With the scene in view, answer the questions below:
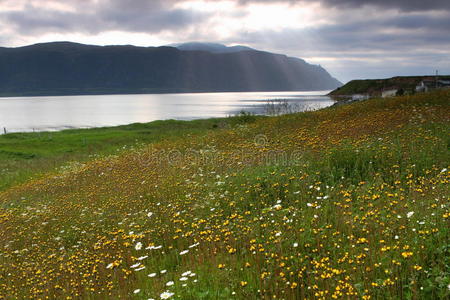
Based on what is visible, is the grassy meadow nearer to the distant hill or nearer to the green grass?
the green grass

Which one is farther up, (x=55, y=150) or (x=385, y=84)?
(x=385, y=84)

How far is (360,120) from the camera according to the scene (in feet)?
47.4

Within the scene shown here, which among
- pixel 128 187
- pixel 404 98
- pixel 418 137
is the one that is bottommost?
pixel 128 187

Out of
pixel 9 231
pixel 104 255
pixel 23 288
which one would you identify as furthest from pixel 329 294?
pixel 9 231

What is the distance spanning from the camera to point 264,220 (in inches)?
266

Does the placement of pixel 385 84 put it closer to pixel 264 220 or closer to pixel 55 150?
pixel 55 150

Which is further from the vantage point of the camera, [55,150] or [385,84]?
[385,84]

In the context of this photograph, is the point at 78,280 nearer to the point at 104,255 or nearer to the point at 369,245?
the point at 104,255

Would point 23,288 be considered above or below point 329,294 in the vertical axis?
below

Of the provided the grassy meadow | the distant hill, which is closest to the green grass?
the grassy meadow

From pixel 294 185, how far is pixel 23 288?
603 centimetres

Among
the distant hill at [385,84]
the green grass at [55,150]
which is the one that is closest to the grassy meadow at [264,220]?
the green grass at [55,150]

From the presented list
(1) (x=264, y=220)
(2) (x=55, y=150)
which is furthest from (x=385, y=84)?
(1) (x=264, y=220)

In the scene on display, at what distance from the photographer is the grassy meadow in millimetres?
4738
